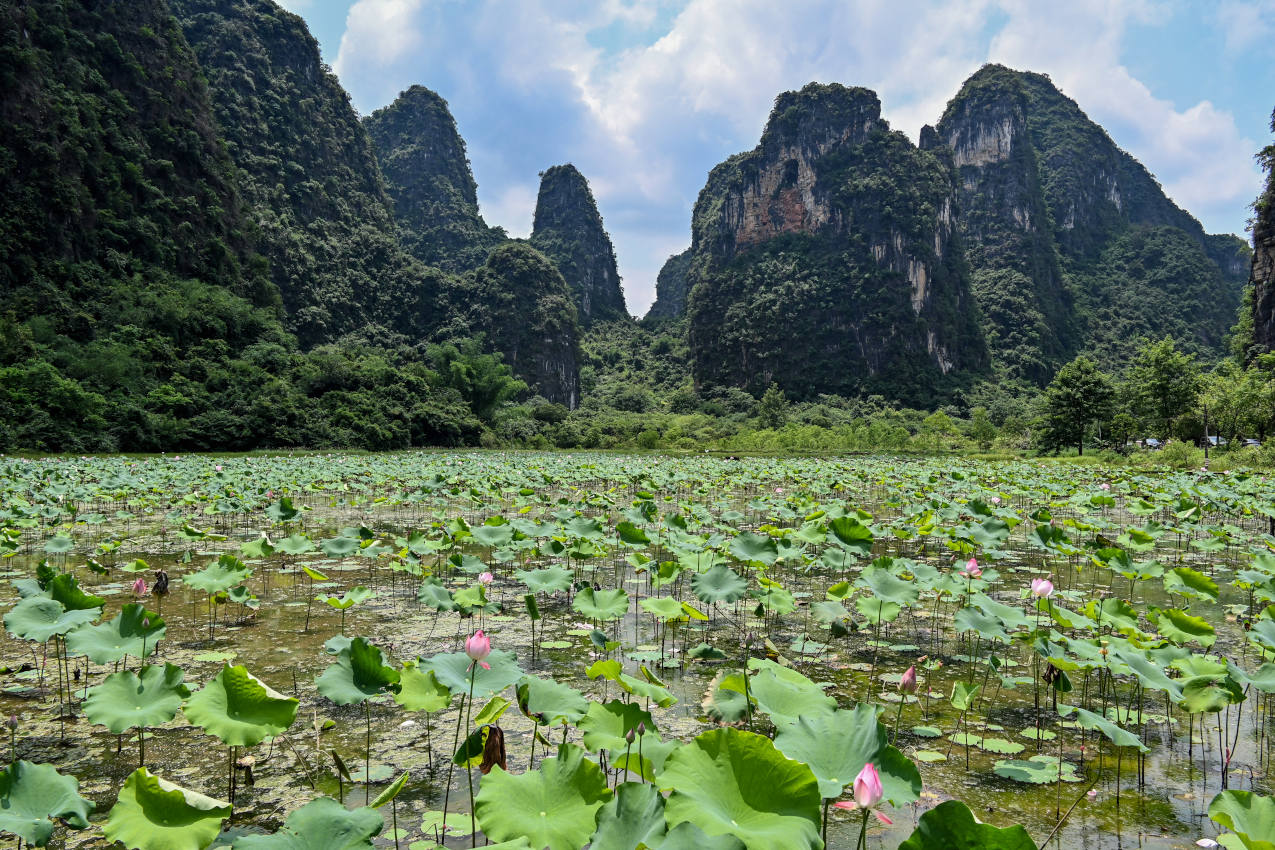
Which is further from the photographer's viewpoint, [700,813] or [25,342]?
[25,342]

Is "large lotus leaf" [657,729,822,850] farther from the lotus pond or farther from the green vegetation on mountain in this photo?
the green vegetation on mountain

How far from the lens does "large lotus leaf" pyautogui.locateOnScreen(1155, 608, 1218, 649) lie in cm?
263

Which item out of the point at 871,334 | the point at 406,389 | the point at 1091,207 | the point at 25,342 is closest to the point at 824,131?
the point at 871,334

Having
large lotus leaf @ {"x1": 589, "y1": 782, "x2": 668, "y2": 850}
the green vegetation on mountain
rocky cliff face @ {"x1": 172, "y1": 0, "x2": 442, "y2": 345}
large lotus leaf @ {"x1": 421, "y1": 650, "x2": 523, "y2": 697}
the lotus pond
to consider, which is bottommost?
the lotus pond

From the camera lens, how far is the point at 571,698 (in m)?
1.87

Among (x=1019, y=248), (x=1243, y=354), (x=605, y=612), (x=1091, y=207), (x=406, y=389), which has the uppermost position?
(x=1091, y=207)

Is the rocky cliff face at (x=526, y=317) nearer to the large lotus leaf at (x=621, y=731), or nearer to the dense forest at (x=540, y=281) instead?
the dense forest at (x=540, y=281)

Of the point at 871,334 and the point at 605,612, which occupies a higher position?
the point at 871,334

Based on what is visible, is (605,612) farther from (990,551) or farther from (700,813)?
(990,551)

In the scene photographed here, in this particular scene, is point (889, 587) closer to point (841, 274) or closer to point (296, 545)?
point (296, 545)

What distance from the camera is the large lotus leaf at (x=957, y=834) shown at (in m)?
1.01

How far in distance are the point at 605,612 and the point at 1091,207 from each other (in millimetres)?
109478

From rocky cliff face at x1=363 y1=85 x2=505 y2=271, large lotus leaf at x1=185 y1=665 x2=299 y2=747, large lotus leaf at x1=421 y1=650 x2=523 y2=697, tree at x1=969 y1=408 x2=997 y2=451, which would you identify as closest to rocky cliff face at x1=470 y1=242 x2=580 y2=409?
rocky cliff face at x1=363 y1=85 x2=505 y2=271

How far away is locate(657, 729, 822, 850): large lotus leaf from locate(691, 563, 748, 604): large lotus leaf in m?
1.78
